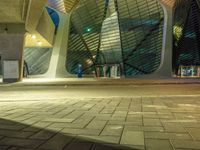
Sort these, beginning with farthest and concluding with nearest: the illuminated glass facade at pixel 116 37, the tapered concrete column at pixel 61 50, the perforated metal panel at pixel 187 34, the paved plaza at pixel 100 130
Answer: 1. the tapered concrete column at pixel 61 50
2. the perforated metal panel at pixel 187 34
3. the illuminated glass facade at pixel 116 37
4. the paved plaza at pixel 100 130

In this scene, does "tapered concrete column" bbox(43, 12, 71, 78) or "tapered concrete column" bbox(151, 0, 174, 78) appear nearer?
"tapered concrete column" bbox(151, 0, 174, 78)

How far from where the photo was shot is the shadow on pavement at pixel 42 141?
348 cm

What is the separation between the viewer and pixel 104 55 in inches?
1671

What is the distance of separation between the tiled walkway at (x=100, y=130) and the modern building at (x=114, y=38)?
22340mm

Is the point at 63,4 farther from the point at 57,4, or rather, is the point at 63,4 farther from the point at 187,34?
the point at 187,34

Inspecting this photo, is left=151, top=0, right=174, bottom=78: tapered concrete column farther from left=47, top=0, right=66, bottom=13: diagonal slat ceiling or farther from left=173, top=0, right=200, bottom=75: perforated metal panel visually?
left=47, top=0, right=66, bottom=13: diagonal slat ceiling

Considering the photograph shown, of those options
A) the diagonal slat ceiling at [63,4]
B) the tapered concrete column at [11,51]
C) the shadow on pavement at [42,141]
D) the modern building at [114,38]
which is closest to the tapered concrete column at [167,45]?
the modern building at [114,38]

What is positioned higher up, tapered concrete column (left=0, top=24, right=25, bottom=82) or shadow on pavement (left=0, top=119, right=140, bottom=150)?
tapered concrete column (left=0, top=24, right=25, bottom=82)

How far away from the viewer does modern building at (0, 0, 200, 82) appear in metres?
33.3

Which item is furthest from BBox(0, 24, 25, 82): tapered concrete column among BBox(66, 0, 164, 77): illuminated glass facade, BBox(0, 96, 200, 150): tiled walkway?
BBox(0, 96, 200, 150): tiled walkway

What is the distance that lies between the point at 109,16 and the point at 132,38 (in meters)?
4.57

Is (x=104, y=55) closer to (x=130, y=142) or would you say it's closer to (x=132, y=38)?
(x=132, y=38)

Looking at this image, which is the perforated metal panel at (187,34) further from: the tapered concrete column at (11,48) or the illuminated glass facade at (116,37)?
the tapered concrete column at (11,48)

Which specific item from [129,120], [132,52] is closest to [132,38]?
[132,52]
